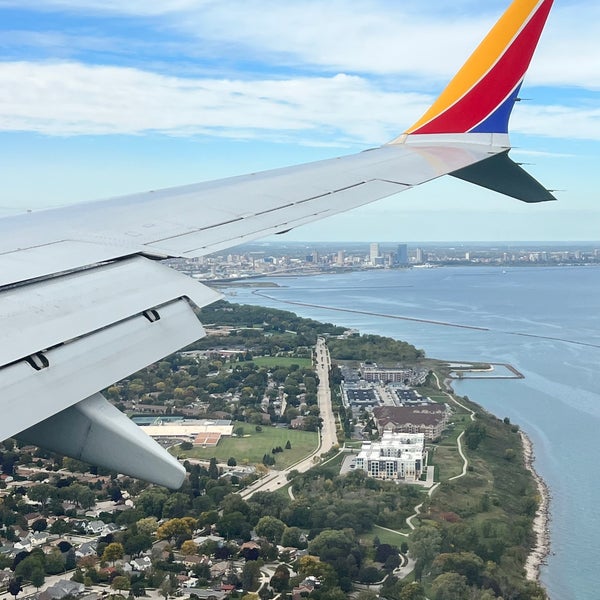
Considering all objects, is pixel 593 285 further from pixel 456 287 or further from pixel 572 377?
pixel 572 377

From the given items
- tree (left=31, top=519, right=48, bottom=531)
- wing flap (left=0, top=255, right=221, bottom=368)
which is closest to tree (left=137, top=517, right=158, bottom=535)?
tree (left=31, top=519, right=48, bottom=531)

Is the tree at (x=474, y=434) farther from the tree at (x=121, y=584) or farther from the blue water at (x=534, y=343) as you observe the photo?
the tree at (x=121, y=584)

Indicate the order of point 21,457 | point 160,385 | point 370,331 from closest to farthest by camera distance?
point 21,457, point 160,385, point 370,331

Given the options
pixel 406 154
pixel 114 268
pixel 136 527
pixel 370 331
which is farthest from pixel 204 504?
pixel 370 331

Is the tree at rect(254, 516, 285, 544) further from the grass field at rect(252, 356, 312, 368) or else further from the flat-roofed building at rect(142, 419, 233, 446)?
the grass field at rect(252, 356, 312, 368)

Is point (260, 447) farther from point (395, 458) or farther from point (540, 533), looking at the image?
point (540, 533)
